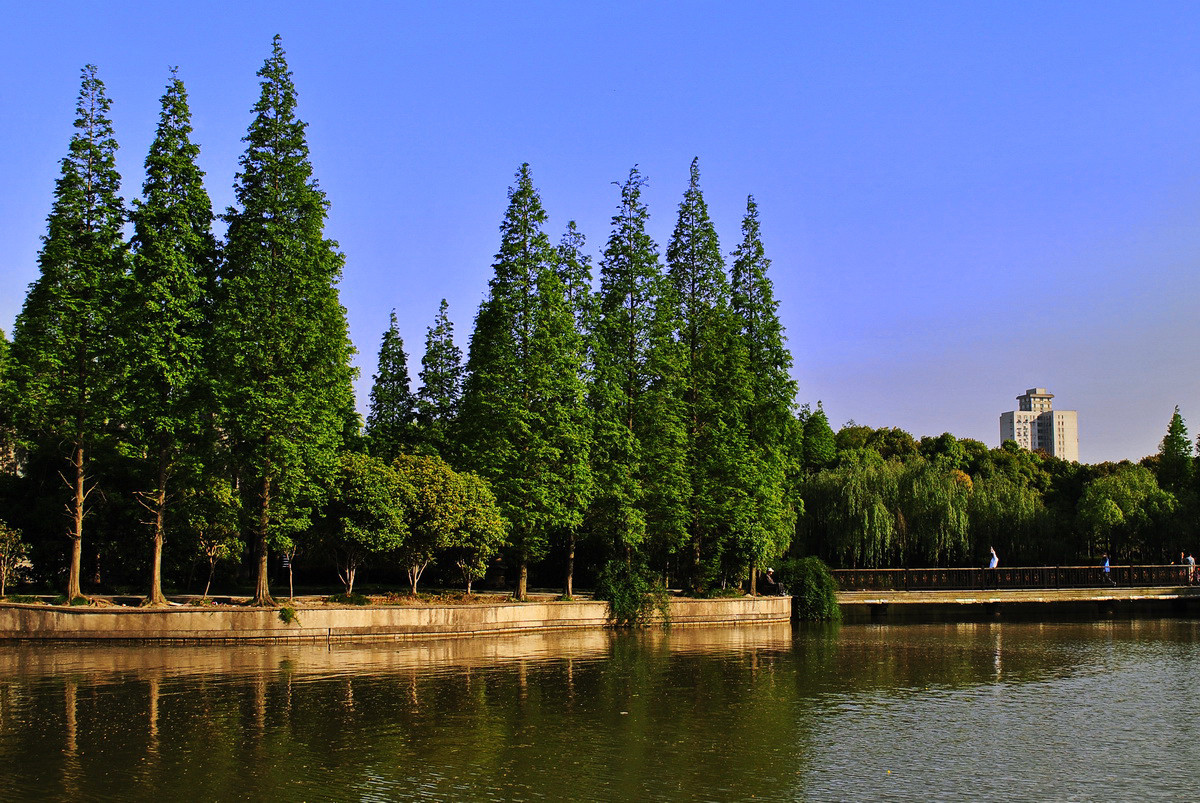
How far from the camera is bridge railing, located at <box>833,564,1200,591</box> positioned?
4775 cm

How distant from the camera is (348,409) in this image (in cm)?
3947

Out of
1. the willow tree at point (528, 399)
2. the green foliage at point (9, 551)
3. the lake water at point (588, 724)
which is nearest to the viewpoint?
the lake water at point (588, 724)

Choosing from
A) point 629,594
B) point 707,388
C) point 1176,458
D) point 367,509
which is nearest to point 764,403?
point 707,388

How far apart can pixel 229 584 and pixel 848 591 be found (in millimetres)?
27717

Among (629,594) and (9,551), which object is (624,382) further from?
(9,551)

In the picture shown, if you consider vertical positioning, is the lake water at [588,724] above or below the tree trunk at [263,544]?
below

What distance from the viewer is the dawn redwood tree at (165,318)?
31953 millimetres

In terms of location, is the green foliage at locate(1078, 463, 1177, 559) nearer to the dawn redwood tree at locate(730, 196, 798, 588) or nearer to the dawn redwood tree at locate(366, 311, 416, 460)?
the dawn redwood tree at locate(730, 196, 798, 588)

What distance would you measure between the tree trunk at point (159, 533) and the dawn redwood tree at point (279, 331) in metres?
2.46

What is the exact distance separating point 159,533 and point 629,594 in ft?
55.2

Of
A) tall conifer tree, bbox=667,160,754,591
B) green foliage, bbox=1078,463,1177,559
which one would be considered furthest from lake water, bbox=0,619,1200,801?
green foliage, bbox=1078,463,1177,559

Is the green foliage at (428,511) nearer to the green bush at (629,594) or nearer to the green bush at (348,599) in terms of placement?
the green bush at (348,599)

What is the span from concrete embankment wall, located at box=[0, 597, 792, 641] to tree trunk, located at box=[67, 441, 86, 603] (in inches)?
55.8

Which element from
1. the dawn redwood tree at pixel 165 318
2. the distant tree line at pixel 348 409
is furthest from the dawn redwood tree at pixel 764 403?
the dawn redwood tree at pixel 165 318
